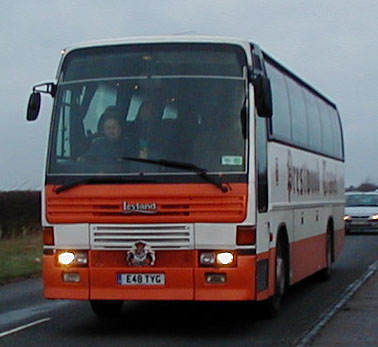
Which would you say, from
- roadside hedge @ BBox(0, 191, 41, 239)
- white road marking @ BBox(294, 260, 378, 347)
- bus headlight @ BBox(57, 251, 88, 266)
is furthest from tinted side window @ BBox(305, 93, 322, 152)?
roadside hedge @ BBox(0, 191, 41, 239)

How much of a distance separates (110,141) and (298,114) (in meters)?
5.08

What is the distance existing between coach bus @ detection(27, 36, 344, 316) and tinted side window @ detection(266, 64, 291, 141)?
975 millimetres

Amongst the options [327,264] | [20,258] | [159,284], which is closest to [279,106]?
[159,284]

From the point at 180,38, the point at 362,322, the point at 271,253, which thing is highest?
the point at 180,38

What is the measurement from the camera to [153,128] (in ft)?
42.9

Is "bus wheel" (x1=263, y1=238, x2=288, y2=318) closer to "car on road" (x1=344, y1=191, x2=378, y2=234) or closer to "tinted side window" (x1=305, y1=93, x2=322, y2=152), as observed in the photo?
"tinted side window" (x1=305, y1=93, x2=322, y2=152)

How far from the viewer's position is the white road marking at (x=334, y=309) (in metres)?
12.7

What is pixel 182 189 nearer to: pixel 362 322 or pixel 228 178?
pixel 228 178

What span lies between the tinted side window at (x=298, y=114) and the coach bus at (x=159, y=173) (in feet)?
9.17

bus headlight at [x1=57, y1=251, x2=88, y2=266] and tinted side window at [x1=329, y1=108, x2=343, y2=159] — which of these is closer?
bus headlight at [x1=57, y1=251, x2=88, y2=266]

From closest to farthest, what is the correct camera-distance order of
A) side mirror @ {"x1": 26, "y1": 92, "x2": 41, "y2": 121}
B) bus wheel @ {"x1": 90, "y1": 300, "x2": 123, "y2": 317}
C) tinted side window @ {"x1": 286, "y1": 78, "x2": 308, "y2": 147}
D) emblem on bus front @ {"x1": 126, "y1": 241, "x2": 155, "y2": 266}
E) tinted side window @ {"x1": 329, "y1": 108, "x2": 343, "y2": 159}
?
1. emblem on bus front @ {"x1": 126, "y1": 241, "x2": 155, "y2": 266}
2. side mirror @ {"x1": 26, "y1": 92, "x2": 41, "y2": 121}
3. bus wheel @ {"x1": 90, "y1": 300, "x2": 123, "y2": 317}
4. tinted side window @ {"x1": 286, "y1": 78, "x2": 308, "y2": 147}
5. tinted side window @ {"x1": 329, "y1": 108, "x2": 343, "y2": 159}

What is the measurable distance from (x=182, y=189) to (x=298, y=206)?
14.5ft

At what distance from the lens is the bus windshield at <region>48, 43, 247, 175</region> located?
1297 centimetres

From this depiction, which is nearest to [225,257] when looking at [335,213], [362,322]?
[362,322]
